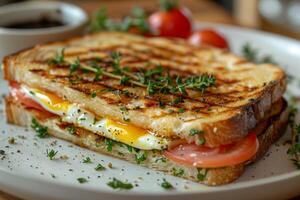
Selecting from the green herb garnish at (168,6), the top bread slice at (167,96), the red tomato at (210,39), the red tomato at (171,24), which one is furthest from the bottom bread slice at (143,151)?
the green herb garnish at (168,6)

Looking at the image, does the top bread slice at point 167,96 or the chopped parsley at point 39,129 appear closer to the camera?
the top bread slice at point 167,96

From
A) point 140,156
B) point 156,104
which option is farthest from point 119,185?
point 156,104

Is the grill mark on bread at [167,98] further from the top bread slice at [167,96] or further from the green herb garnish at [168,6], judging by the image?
the green herb garnish at [168,6]

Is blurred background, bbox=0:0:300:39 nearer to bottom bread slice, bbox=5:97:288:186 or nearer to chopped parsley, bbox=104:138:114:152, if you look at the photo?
bottom bread slice, bbox=5:97:288:186

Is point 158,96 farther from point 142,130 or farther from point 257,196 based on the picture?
point 257,196

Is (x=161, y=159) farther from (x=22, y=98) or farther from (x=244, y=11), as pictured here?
(x=244, y=11)

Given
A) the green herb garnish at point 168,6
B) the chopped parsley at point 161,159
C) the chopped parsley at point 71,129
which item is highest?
the green herb garnish at point 168,6

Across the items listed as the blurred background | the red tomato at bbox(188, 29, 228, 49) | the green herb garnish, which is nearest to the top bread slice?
the red tomato at bbox(188, 29, 228, 49)

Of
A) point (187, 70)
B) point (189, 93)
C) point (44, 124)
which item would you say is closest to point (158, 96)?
point (189, 93)
